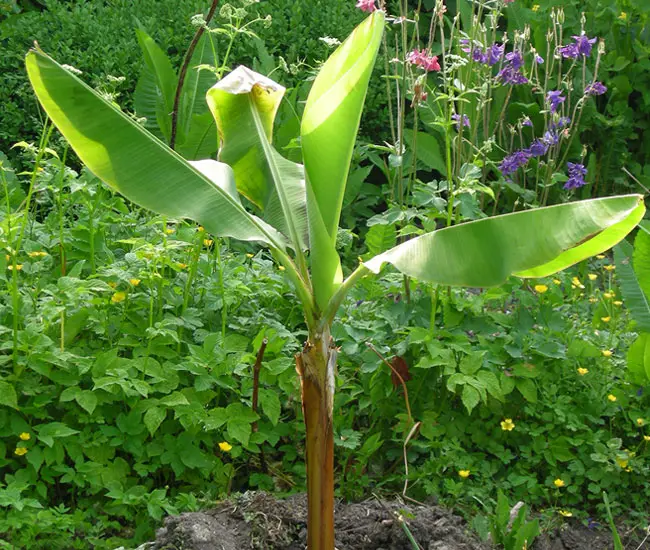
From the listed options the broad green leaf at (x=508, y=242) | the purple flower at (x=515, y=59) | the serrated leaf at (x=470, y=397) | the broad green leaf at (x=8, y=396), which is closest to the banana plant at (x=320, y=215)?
the broad green leaf at (x=508, y=242)

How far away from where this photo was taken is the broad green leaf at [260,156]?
8.86ft

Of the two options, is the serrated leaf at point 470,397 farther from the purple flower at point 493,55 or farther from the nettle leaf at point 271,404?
the purple flower at point 493,55

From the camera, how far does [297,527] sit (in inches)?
113

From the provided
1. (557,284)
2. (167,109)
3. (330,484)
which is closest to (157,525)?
(330,484)

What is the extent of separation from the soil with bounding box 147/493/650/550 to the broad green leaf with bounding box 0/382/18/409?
0.67 m

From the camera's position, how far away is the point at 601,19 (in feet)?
22.7

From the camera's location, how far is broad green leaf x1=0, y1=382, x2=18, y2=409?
302cm

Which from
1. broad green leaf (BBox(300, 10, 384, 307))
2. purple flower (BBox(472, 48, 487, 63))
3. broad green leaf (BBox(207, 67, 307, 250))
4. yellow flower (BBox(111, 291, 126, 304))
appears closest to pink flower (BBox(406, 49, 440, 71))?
purple flower (BBox(472, 48, 487, 63))

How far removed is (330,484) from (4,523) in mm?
1016

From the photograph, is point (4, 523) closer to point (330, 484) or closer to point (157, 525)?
point (157, 525)

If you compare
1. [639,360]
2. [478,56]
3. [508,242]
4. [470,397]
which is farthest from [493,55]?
[508,242]

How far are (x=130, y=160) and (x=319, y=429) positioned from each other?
0.86 meters

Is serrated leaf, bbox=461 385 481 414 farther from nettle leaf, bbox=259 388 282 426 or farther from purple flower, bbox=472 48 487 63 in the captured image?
purple flower, bbox=472 48 487 63

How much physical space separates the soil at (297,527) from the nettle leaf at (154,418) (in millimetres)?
383
